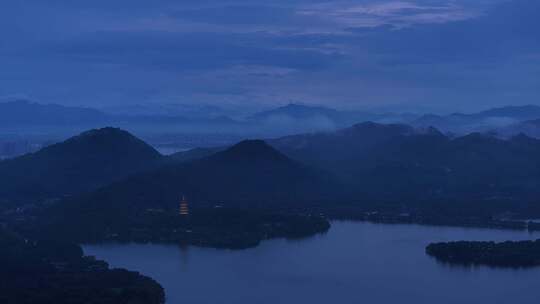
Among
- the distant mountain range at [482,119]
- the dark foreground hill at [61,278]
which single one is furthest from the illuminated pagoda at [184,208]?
the distant mountain range at [482,119]

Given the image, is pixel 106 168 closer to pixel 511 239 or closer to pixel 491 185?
pixel 491 185

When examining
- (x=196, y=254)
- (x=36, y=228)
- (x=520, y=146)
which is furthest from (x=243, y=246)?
(x=520, y=146)

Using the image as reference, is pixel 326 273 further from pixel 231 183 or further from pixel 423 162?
pixel 423 162

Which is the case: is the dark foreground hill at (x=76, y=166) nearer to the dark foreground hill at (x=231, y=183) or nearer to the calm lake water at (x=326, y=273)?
the dark foreground hill at (x=231, y=183)

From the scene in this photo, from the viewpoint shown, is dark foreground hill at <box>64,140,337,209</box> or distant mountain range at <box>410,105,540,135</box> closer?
dark foreground hill at <box>64,140,337,209</box>

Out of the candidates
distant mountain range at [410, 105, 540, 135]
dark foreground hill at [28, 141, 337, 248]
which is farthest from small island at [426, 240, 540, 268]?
distant mountain range at [410, 105, 540, 135]

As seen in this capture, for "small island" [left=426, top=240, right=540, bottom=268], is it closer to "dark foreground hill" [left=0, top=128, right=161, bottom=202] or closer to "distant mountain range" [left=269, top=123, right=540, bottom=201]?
"distant mountain range" [left=269, top=123, right=540, bottom=201]

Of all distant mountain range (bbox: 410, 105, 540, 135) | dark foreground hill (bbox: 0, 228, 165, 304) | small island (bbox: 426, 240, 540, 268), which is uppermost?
distant mountain range (bbox: 410, 105, 540, 135)
